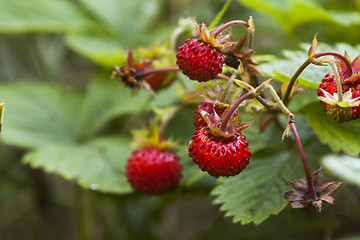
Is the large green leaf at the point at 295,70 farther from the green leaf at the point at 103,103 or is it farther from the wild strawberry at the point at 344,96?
the green leaf at the point at 103,103

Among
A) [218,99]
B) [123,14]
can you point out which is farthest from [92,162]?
[123,14]

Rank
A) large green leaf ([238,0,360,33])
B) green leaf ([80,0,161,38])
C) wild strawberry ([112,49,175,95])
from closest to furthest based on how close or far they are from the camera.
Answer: wild strawberry ([112,49,175,95]) → large green leaf ([238,0,360,33]) → green leaf ([80,0,161,38])

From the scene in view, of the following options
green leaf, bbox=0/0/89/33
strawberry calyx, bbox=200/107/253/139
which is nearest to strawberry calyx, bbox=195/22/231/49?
strawberry calyx, bbox=200/107/253/139

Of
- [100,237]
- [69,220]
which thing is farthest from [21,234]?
[100,237]

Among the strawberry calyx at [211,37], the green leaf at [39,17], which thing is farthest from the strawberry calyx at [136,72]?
the green leaf at [39,17]

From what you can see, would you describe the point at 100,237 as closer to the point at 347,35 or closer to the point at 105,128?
the point at 105,128

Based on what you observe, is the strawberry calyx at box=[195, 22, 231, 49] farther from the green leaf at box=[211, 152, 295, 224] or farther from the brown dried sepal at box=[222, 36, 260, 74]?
the green leaf at box=[211, 152, 295, 224]

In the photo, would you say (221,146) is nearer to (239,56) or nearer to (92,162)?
(239,56)
